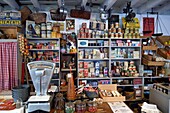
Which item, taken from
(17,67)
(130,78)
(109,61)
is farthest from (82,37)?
(17,67)

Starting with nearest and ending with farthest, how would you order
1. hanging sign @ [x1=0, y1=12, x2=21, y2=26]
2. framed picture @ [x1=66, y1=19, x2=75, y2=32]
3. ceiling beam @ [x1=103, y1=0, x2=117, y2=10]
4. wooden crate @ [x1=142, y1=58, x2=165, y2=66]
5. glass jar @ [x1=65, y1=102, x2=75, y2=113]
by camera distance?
glass jar @ [x1=65, y1=102, x2=75, y2=113]
hanging sign @ [x1=0, y1=12, x2=21, y2=26]
ceiling beam @ [x1=103, y1=0, x2=117, y2=10]
wooden crate @ [x1=142, y1=58, x2=165, y2=66]
framed picture @ [x1=66, y1=19, x2=75, y2=32]

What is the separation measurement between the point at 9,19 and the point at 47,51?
1870 millimetres

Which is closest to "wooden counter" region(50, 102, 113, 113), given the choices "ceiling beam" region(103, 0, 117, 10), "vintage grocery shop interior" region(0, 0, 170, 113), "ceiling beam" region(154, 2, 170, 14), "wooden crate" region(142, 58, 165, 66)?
"vintage grocery shop interior" region(0, 0, 170, 113)

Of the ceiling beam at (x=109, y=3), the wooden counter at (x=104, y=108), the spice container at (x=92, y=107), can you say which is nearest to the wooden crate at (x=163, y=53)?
the ceiling beam at (x=109, y=3)

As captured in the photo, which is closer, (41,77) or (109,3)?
(41,77)

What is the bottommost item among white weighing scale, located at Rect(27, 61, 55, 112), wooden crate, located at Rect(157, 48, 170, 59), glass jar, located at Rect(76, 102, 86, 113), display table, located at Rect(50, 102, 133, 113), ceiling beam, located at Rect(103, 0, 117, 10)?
display table, located at Rect(50, 102, 133, 113)

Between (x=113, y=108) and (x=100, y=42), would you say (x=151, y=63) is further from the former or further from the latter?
(x=113, y=108)

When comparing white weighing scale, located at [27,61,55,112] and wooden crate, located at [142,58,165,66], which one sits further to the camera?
wooden crate, located at [142,58,165,66]

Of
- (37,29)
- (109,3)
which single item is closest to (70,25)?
(37,29)

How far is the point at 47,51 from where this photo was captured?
5.06 meters

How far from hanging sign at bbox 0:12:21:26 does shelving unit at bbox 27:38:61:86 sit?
1.58 m

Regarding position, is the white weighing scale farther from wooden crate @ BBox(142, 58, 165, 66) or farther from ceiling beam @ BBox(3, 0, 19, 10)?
wooden crate @ BBox(142, 58, 165, 66)

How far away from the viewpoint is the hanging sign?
3229 mm

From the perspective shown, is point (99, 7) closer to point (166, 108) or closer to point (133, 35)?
point (133, 35)
